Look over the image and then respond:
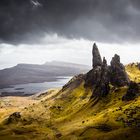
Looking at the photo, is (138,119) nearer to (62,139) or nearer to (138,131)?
(138,131)

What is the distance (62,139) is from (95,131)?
2193cm

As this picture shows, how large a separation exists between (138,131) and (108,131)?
78.4ft

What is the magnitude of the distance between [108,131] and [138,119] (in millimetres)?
20276

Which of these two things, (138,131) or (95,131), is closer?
(138,131)

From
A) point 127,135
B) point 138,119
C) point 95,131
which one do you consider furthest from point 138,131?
point 95,131

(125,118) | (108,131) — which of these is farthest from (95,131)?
(125,118)

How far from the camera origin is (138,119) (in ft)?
625

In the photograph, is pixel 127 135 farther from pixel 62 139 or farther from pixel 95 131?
pixel 62 139

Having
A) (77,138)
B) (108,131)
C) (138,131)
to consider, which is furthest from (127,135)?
(77,138)

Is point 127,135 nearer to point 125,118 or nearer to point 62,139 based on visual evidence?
point 125,118

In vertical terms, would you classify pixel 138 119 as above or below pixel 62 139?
above

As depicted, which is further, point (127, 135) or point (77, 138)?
point (77, 138)

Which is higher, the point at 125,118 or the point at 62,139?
the point at 125,118

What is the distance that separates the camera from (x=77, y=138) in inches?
7495
